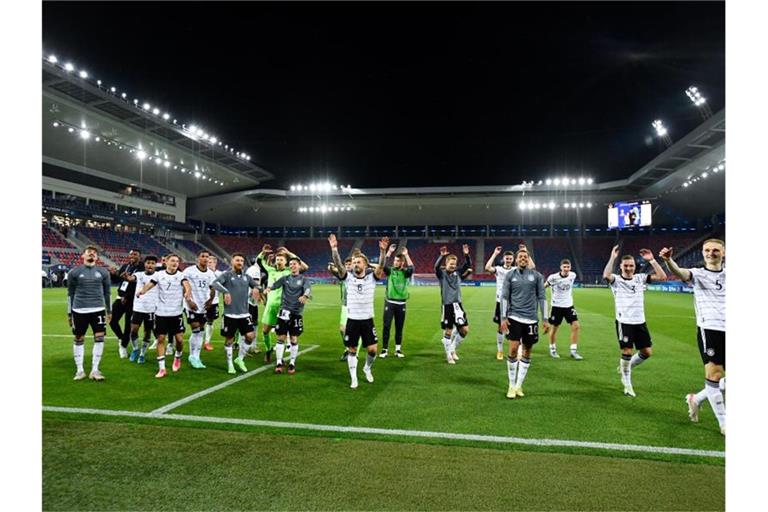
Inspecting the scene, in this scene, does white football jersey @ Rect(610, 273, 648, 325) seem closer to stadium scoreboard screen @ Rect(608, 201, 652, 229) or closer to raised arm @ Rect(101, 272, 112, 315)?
raised arm @ Rect(101, 272, 112, 315)

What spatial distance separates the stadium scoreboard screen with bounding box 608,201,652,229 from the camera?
36312mm

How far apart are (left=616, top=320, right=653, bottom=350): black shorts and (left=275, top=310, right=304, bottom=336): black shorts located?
18.3 feet

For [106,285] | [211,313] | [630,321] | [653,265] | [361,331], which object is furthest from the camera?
[211,313]

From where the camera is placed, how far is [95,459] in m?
4.30

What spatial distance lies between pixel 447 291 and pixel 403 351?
2152 millimetres

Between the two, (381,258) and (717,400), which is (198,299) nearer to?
(381,258)

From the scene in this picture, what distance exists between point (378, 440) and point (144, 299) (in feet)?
23.0

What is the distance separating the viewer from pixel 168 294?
8141 millimetres

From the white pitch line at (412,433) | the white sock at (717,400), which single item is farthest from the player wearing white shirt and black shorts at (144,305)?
the white sock at (717,400)

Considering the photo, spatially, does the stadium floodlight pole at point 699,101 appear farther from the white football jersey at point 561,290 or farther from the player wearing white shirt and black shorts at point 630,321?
the player wearing white shirt and black shorts at point 630,321

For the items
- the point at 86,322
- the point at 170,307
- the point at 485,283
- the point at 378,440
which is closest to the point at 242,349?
the point at 170,307

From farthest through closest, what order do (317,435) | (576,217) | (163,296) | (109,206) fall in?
(576,217) < (109,206) < (163,296) < (317,435)
